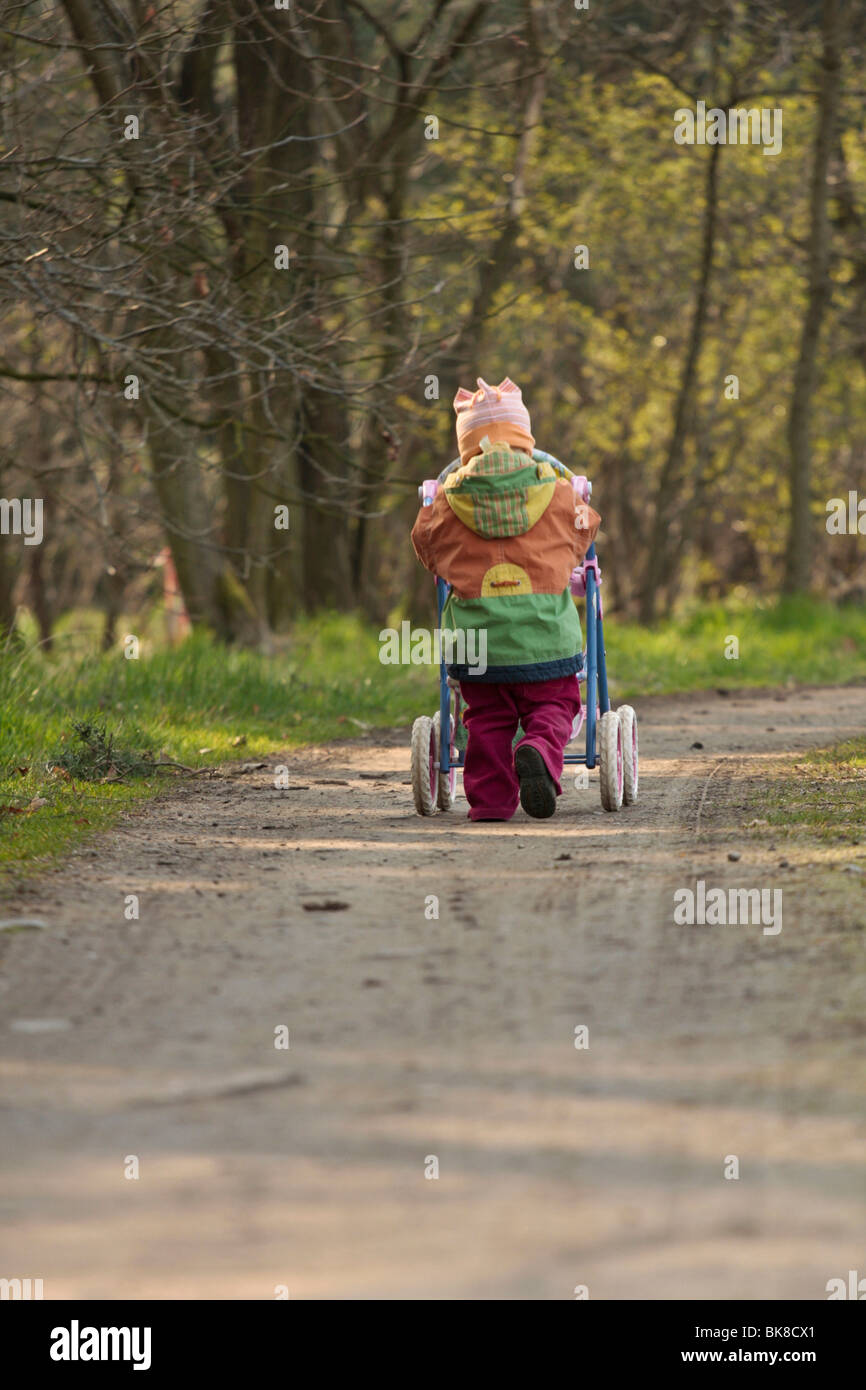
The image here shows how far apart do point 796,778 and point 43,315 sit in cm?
404

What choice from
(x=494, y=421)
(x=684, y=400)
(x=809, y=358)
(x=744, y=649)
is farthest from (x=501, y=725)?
(x=809, y=358)

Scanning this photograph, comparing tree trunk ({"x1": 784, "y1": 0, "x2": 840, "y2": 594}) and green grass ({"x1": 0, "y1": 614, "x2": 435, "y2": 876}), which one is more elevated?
tree trunk ({"x1": 784, "y1": 0, "x2": 840, "y2": 594})

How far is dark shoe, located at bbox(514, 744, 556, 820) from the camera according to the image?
632cm

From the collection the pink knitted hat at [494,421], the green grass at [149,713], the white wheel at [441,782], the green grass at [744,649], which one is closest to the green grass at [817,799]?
the white wheel at [441,782]

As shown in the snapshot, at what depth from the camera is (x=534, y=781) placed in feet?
20.8

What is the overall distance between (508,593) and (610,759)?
766 millimetres

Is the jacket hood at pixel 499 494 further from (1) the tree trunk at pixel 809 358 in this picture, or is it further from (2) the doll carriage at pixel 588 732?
(1) the tree trunk at pixel 809 358

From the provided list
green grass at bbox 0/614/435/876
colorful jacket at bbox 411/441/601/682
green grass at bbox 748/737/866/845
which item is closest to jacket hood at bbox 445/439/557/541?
colorful jacket at bbox 411/441/601/682

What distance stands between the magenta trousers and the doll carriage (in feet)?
0.45

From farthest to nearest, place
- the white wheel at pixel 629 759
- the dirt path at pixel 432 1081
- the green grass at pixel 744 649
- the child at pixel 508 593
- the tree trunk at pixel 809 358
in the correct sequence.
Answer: the tree trunk at pixel 809 358, the green grass at pixel 744 649, the white wheel at pixel 629 759, the child at pixel 508 593, the dirt path at pixel 432 1081

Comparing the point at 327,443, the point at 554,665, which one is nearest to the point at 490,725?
the point at 554,665

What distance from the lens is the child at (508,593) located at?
259 inches

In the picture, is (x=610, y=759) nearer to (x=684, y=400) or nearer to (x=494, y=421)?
(x=494, y=421)

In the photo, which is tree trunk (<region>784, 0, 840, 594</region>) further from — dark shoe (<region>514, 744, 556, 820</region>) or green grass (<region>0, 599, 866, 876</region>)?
dark shoe (<region>514, 744, 556, 820</region>)
